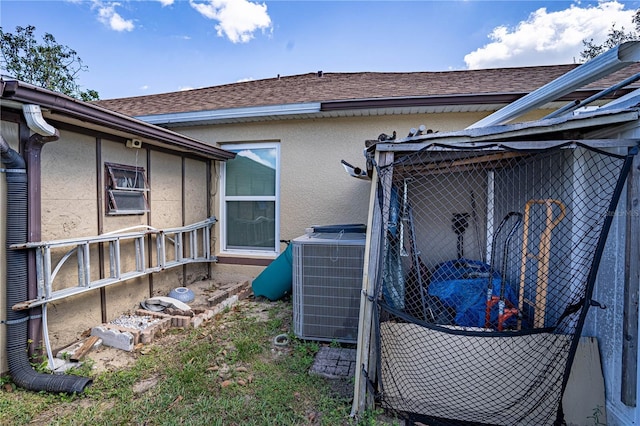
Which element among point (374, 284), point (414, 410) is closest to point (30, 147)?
point (374, 284)

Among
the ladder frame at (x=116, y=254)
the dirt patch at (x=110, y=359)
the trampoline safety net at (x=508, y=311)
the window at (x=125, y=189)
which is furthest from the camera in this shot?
the window at (x=125, y=189)

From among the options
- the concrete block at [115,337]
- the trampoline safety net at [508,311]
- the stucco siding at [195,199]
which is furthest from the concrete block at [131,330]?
the trampoline safety net at [508,311]

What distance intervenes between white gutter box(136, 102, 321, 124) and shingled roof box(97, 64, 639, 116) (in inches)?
4.5

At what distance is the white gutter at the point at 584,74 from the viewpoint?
4.68 feet

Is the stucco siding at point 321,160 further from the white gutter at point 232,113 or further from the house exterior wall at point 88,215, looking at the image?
the house exterior wall at point 88,215

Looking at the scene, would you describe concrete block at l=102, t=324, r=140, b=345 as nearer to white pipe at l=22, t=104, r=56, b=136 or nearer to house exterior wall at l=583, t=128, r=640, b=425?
white pipe at l=22, t=104, r=56, b=136

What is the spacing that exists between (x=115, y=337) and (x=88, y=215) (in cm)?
127

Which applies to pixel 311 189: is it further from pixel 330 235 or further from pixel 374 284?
pixel 374 284

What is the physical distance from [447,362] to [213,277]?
4035 millimetres

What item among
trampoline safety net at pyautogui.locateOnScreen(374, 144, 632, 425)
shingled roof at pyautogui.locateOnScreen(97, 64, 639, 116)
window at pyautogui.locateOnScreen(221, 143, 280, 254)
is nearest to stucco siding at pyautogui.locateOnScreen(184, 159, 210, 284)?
window at pyautogui.locateOnScreen(221, 143, 280, 254)

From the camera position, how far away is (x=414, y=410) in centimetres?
194

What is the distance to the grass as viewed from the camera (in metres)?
1.91

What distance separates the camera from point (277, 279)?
397 cm

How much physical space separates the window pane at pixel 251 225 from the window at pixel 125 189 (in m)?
1.49
